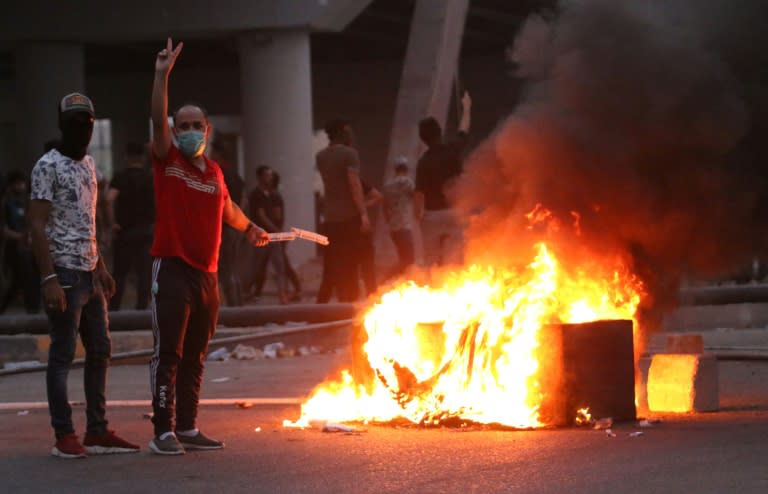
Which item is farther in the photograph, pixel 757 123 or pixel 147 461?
pixel 757 123

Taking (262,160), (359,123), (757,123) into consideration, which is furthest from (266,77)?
(757,123)

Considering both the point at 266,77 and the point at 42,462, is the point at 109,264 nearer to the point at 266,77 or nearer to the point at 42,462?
the point at 266,77

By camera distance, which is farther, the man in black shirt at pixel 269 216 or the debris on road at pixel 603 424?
the man in black shirt at pixel 269 216

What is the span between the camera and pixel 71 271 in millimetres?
8320

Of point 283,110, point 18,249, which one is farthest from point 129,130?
point 18,249

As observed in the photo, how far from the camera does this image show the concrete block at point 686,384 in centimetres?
946

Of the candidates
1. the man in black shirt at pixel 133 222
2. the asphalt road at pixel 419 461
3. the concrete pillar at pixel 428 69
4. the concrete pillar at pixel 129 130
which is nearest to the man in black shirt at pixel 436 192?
the man in black shirt at pixel 133 222

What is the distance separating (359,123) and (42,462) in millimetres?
30603

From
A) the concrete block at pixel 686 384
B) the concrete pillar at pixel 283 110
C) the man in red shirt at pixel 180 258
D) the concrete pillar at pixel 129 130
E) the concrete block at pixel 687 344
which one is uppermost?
the concrete pillar at pixel 129 130

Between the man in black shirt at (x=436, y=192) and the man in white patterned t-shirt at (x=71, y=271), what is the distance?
259 inches

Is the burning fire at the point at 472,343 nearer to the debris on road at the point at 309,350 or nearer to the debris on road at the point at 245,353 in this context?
the debris on road at the point at 245,353

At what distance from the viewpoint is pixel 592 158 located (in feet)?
31.2

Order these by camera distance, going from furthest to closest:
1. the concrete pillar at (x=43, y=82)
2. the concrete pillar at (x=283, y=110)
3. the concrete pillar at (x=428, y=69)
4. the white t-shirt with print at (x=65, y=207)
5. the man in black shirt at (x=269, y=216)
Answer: the concrete pillar at (x=43, y=82)
the concrete pillar at (x=428, y=69)
the concrete pillar at (x=283, y=110)
the man in black shirt at (x=269, y=216)
the white t-shirt with print at (x=65, y=207)

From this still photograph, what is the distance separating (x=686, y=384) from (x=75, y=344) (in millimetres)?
3708
